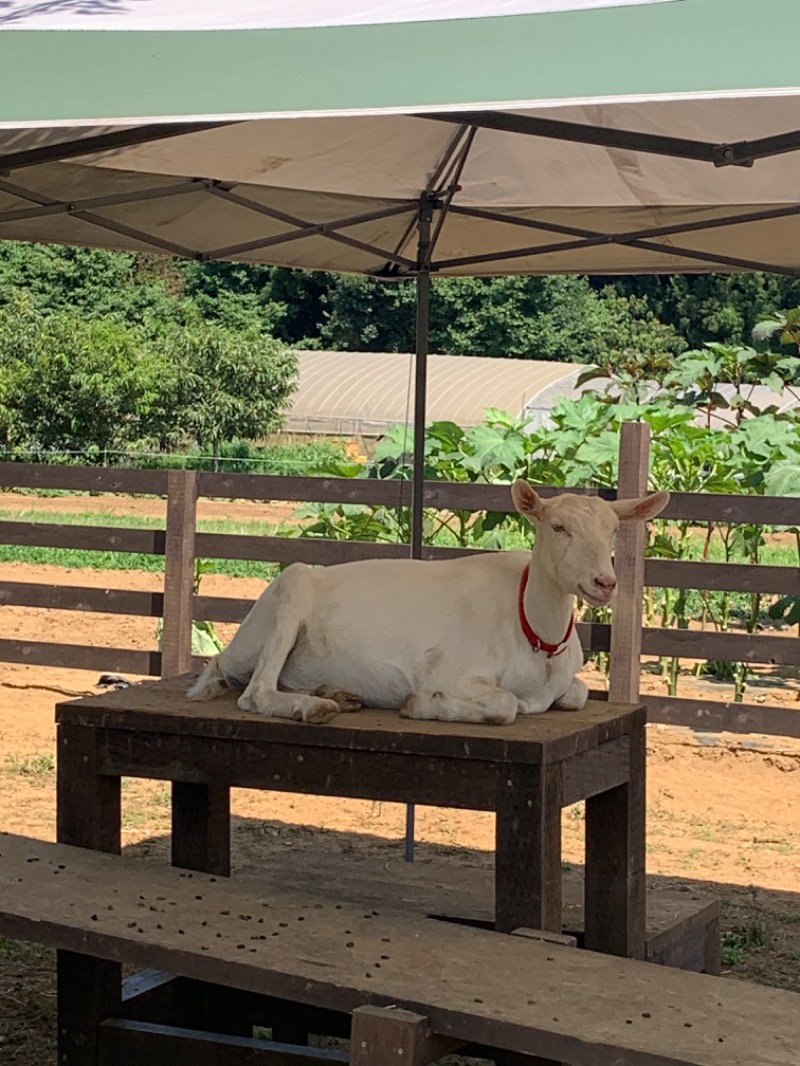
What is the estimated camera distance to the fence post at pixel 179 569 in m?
7.69

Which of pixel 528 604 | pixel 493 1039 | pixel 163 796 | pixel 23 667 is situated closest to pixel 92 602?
pixel 23 667

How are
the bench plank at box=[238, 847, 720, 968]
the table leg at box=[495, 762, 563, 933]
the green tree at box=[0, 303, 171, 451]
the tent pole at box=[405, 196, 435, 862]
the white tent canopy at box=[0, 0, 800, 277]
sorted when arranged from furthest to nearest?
the green tree at box=[0, 303, 171, 451], the tent pole at box=[405, 196, 435, 862], the bench plank at box=[238, 847, 720, 968], the table leg at box=[495, 762, 563, 933], the white tent canopy at box=[0, 0, 800, 277]

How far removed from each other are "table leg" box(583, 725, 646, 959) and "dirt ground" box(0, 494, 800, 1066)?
1.25 m

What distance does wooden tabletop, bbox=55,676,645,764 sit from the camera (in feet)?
9.43

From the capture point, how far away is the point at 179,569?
7.71 meters

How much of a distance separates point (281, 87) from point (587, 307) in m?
39.8

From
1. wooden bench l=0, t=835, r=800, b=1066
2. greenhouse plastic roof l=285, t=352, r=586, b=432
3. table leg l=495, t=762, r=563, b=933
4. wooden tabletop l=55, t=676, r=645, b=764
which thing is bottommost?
wooden bench l=0, t=835, r=800, b=1066

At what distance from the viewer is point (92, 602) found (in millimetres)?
8070

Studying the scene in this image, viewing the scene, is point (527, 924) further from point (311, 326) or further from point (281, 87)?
point (311, 326)

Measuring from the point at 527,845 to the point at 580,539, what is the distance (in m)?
0.61

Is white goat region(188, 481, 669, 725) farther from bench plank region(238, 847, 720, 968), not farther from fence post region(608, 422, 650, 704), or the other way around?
fence post region(608, 422, 650, 704)

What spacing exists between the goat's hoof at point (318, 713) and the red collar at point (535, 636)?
43cm

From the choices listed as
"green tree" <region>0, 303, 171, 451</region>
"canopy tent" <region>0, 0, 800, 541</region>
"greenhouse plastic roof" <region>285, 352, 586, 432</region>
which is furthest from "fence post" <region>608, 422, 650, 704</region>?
"greenhouse plastic roof" <region>285, 352, 586, 432</region>

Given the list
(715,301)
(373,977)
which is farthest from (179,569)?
(715,301)
